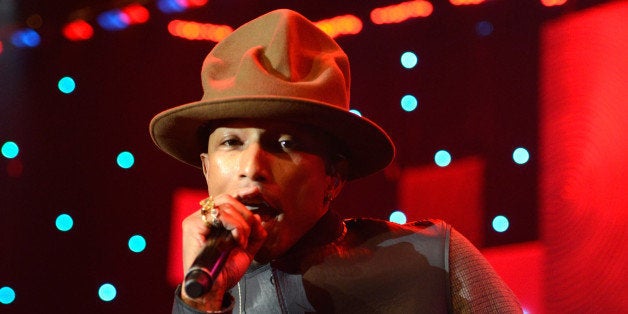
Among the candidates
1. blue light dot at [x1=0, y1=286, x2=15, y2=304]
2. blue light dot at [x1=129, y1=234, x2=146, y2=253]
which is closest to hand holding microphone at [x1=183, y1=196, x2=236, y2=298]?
blue light dot at [x1=129, y1=234, x2=146, y2=253]

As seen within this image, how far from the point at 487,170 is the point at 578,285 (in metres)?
0.43

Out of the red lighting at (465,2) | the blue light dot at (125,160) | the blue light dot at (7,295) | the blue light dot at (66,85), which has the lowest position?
the blue light dot at (7,295)

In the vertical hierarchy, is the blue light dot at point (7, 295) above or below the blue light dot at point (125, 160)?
below

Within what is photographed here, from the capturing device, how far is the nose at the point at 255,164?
132 cm

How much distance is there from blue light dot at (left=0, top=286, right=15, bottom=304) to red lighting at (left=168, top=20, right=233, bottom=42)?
0.99m

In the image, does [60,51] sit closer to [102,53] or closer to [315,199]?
[102,53]

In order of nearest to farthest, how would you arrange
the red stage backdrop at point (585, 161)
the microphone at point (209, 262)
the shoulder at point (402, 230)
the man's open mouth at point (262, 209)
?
1. the microphone at point (209, 262)
2. the man's open mouth at point (262, 209)
3. the shoulder at point (402, 230)
4. the red stage backdrop at point (585, 161)

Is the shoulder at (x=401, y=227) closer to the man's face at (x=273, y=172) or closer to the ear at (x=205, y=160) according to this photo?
the man's face at (x=273, y=172)

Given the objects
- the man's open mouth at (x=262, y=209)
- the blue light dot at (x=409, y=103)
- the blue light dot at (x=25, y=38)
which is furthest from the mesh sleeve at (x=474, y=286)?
the blue light dot at (x=25, y=38)

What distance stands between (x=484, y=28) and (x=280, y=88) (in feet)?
3.99

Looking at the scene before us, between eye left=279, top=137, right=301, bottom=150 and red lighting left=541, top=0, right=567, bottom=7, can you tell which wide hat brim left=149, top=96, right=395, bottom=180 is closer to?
eye left=279, top=137, right=301, bottom=150

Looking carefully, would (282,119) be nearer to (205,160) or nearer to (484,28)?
(205,160)

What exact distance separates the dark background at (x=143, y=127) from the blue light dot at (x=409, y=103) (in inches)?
0.7

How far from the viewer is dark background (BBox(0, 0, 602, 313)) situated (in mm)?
2221
